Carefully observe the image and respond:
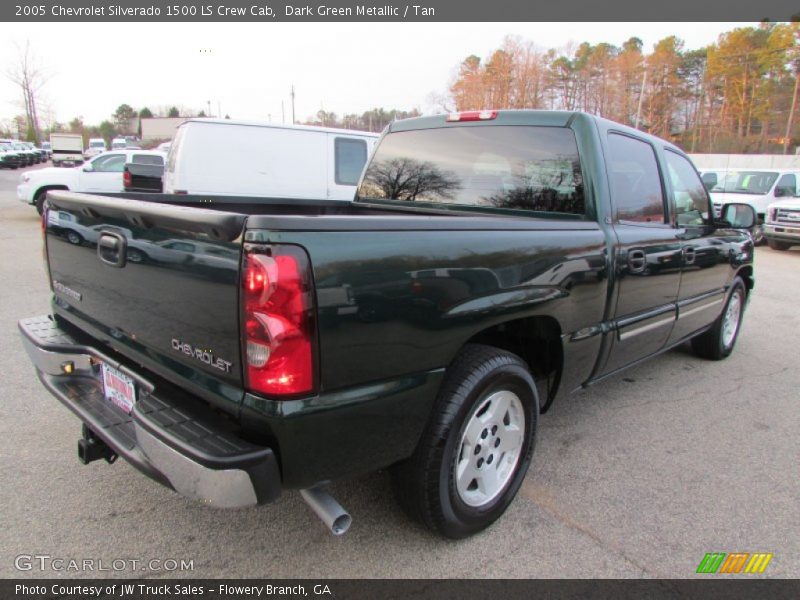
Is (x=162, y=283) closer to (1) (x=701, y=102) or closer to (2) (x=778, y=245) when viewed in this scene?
(2) (x=778, y=245)

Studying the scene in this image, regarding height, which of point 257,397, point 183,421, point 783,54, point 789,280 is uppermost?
point 783,54

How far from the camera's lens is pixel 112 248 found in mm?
2111

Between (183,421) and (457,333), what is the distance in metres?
1.04

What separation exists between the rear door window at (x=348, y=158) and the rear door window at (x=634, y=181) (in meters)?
6.37

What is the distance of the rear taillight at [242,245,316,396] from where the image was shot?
158 centimetres

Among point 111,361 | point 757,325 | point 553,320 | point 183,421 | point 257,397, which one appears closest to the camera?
point 257,397

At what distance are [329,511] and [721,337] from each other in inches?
174

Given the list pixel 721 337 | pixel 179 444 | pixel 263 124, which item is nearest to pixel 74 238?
pixel 179 444

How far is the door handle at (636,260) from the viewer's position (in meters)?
3.05

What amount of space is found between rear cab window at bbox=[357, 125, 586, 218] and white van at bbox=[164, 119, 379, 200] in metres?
5.22

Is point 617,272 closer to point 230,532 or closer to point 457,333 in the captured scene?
point 457,333

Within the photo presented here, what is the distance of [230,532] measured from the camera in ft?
7.74

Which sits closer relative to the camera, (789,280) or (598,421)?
(598,421)
